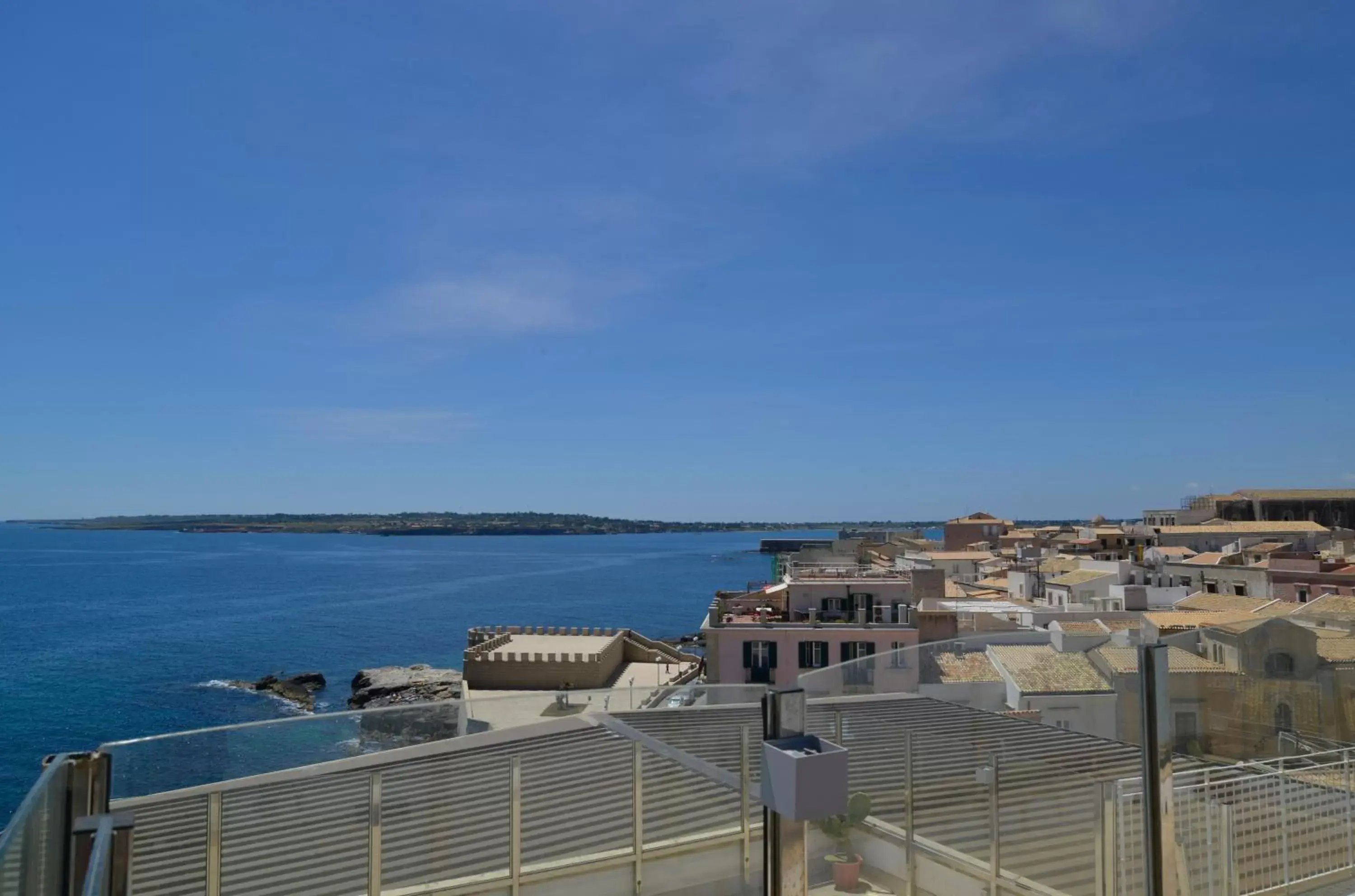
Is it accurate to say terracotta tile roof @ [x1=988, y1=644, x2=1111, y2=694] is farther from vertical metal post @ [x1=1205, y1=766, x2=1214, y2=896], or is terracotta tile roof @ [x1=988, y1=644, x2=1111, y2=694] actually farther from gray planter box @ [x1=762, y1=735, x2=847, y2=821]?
gray planter box @ [x1=762, y1=735, x2=847, y2=821]

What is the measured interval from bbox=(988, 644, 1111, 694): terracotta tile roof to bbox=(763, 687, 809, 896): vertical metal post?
114cm

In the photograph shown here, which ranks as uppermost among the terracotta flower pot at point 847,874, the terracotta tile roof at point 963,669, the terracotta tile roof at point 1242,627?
the terracotta tile roof at point 1242,627

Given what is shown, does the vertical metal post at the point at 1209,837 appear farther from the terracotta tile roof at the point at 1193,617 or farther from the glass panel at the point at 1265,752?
the terracotta tile roof at the point at 1193,617

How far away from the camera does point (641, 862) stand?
3.75 meters

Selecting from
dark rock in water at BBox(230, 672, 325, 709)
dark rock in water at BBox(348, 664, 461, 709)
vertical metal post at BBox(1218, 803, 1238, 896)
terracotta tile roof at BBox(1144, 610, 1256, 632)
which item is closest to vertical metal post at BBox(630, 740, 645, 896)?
vertical metal post at BBox(1218, 803, 1238, 896)

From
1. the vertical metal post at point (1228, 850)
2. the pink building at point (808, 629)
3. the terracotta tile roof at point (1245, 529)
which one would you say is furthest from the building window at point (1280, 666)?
the terracotta tile roof at point (1245, 529)

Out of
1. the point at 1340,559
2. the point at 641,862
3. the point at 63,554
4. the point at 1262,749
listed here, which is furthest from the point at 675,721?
the point at 63,554

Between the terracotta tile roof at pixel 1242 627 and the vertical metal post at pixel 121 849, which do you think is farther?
the terracotta tile roof at pixel 1242 627

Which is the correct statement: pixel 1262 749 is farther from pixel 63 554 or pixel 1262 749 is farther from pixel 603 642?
pixel 63 554

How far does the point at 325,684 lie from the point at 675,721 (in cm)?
3907

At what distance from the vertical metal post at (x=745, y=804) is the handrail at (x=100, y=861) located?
2.15m

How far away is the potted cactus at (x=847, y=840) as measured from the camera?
335 cm

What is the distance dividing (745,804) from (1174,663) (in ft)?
6.12

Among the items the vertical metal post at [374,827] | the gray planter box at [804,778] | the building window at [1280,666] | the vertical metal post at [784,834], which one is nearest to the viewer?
the gray planter box at [804,778]
